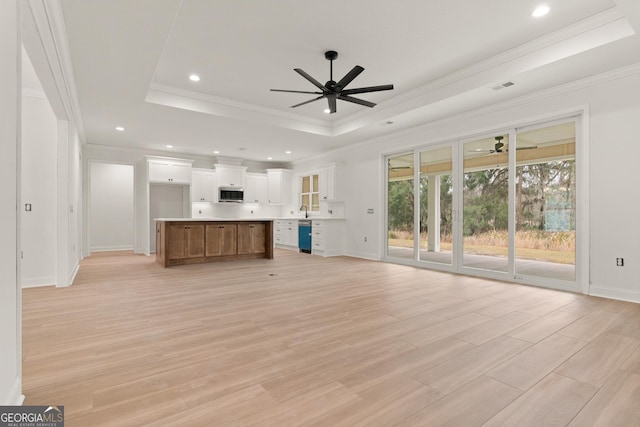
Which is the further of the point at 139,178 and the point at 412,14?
the point at 139,178

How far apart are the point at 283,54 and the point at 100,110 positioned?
3.52 m

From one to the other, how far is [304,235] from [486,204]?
4.60 meters

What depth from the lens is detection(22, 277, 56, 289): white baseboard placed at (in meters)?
4.29

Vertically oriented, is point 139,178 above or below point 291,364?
above

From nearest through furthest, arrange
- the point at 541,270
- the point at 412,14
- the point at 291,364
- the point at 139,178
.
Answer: the point at 291,364 < the point at 412,14 < the point at 541,270 < the point at 139,178

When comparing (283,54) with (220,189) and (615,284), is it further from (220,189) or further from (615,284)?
(220,189)

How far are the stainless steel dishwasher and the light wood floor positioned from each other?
420 cm

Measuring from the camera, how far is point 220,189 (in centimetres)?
927

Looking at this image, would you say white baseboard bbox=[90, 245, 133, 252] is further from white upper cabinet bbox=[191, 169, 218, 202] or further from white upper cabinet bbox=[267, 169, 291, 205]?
white upper cabinet bbox=[267, 169, 291, 205]

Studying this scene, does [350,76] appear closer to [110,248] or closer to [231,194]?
[231,194]

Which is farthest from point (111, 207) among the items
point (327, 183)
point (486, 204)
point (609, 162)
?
point (609, 162)

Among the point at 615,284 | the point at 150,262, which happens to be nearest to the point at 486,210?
the point at 615,284

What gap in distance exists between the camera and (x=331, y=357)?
223 centimetres

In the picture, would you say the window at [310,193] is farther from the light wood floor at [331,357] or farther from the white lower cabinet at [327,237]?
the light wood floor at [331,357]
